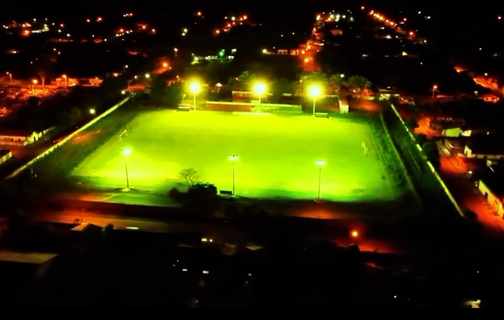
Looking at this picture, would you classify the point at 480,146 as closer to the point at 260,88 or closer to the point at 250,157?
the point at 250,157

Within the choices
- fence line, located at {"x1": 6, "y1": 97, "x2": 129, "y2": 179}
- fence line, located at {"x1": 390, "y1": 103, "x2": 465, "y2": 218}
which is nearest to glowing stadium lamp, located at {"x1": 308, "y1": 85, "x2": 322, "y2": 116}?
fence line, located at {"x1": 390, "y1": 103, "x2": 465, "y2": 218}

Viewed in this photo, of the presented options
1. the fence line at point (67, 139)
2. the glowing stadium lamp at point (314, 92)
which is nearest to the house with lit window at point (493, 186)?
the glowing stadium lamp at point (314, 92)

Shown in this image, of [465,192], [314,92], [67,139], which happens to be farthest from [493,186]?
[67,139]

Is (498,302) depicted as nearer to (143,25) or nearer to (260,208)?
(260,208)

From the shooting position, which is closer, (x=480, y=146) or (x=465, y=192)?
(x=465, y=192)

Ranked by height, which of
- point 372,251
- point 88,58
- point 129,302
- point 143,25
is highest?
point 143,25

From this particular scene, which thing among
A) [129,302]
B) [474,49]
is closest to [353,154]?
[129,302]

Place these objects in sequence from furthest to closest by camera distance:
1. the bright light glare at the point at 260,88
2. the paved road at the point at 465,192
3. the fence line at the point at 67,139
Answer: the bright light glare at the point at 260,88 → the fence line at the point at 67,139 → the paved road at the point at 465,192

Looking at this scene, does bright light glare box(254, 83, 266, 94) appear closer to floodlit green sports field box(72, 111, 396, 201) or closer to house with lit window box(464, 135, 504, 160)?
floodlit green sports field box(72, 111, 396, 201)

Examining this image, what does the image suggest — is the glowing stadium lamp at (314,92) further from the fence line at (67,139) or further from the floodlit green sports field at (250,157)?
the fence line at (67,139)
